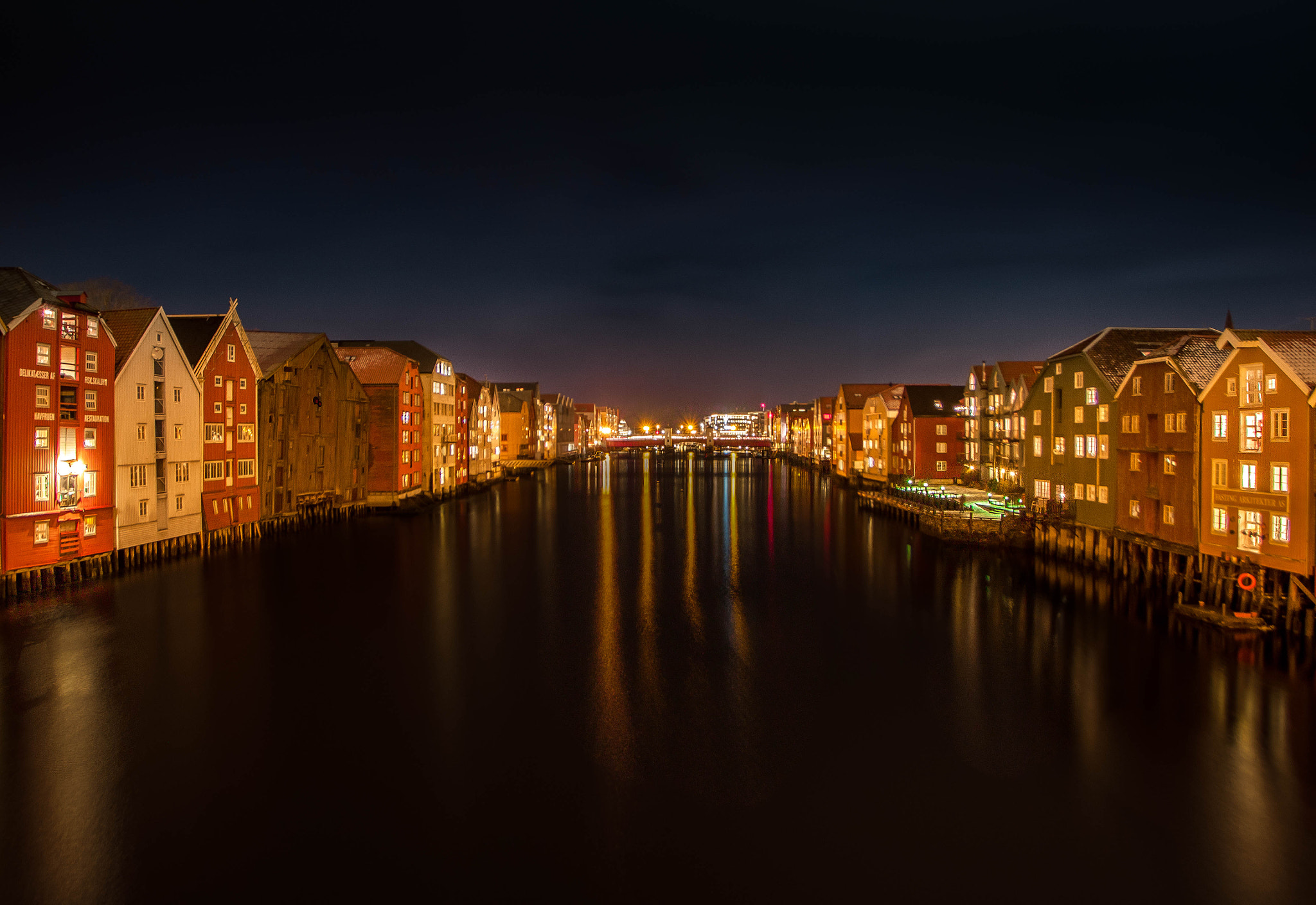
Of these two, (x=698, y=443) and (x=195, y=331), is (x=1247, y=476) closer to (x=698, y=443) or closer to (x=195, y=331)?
(x=195, y=331)

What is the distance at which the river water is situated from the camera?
9.31 meters

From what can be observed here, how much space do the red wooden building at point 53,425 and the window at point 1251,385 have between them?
127 ft

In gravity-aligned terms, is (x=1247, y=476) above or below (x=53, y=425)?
below

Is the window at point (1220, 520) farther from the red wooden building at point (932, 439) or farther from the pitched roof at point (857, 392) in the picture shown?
the pitched roof at point (857, 392)

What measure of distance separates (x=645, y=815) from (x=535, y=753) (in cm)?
295

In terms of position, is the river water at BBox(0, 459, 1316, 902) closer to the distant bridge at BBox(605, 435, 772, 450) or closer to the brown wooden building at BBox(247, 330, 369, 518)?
the brown wooden building at BBox(247, 330, 369, 518)

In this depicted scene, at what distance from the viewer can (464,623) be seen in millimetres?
21156

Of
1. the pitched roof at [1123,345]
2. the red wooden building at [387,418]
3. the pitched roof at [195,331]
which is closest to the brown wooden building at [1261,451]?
the pitched roof at [1123,345]

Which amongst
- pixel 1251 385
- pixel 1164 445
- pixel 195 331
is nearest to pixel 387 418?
pixel 195 331

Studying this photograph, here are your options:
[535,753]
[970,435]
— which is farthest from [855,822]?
[970,435]

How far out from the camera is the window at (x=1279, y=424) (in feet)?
61.3

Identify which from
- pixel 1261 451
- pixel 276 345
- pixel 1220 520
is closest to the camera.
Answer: pixel 1261 451

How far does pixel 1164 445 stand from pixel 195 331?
42329mm

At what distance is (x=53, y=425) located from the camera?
23.0 m
